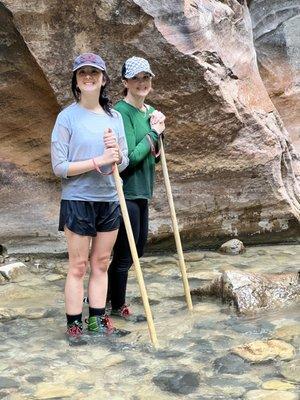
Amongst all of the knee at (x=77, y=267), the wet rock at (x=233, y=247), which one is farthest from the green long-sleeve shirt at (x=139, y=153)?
the wet rock at (x=233, y=247)

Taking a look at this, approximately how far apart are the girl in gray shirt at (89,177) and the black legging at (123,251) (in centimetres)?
28

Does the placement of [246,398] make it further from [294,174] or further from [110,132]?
[294,174]

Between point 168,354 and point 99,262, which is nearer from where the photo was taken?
point 168,354

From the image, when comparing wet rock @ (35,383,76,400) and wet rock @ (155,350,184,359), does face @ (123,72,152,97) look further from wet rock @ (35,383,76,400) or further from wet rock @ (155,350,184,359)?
wet rock @ (35,383,76,400)

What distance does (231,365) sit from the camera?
459 centimetres

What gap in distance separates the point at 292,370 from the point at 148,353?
3.52ft

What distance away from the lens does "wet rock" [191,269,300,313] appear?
5.82 m

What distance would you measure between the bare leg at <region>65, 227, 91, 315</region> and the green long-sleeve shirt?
0.63 m

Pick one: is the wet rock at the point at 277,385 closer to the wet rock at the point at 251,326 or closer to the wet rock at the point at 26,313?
the wet rock at the point at 251,326

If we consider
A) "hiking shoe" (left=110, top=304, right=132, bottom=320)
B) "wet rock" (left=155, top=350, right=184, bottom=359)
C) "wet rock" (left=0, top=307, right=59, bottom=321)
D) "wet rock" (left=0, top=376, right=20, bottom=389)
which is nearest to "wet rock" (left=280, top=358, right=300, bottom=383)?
"wet rock" (left=155, top=350, right=184, bottom=359)

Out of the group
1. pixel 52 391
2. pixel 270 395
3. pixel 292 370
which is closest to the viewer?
pixel 270 395

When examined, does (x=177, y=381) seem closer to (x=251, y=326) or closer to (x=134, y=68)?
(x=251, y=326)

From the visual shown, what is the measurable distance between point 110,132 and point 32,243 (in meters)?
3.47

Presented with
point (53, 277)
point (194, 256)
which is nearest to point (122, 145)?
point (53, 277)
